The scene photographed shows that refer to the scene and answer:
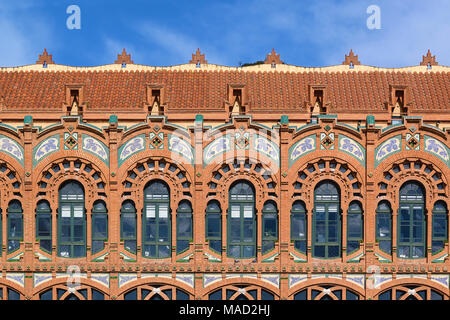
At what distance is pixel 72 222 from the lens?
30.0 metres

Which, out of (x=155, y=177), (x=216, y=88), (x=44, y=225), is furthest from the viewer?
(x=216, y=88)

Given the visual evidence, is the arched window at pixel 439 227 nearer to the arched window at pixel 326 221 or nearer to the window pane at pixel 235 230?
the arched window at pixel 326 221

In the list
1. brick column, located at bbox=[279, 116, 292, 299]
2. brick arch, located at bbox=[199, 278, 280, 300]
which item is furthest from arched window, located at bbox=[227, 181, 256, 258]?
brick column, located at bbox=[279, 116, 292, 299]

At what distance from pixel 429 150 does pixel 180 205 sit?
11.1 meters

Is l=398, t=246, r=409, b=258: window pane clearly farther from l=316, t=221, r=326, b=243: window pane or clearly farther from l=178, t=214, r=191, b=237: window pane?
l=178, t=214, r=191, b=237: window pane

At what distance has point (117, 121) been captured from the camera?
29.8 metres

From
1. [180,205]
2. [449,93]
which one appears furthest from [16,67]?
[449,93]

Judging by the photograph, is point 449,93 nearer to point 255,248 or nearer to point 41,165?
point 255,248

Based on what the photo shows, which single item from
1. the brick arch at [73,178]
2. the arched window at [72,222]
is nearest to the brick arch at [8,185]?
the brick arch at [73,178]

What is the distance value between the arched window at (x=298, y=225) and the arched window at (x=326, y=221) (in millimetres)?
481

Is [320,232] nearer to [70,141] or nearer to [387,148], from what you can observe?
[387,148]

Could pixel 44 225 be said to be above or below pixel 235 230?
above

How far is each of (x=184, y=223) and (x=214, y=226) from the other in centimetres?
133

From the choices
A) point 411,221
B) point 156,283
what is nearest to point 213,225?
point 156,283
